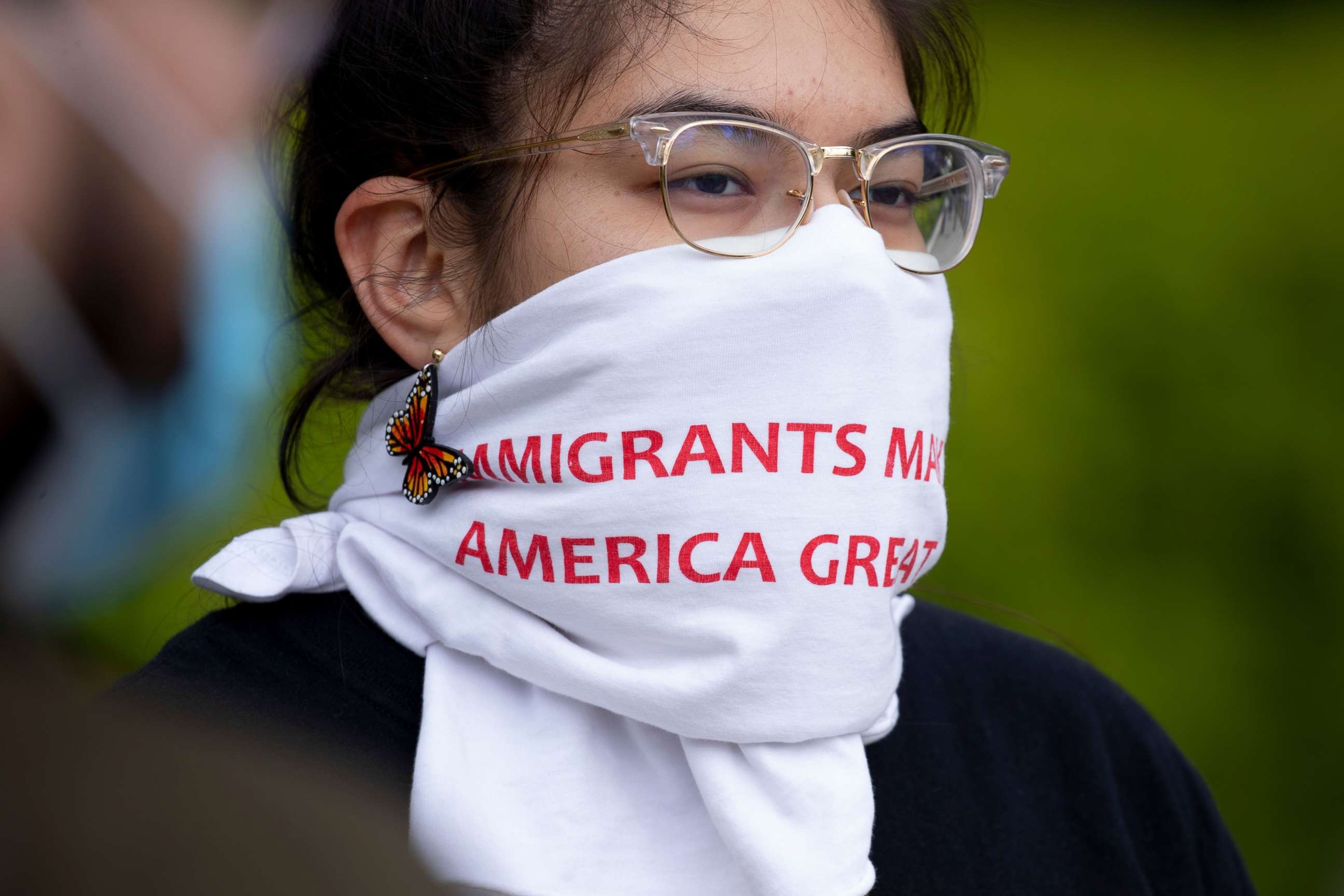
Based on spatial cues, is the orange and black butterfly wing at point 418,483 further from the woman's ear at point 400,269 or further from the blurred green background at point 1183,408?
the blurred green background at point 1183,408

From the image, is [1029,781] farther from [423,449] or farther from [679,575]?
[423,449]

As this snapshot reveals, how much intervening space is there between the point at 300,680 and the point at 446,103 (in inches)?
33.1

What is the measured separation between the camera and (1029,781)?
6.67 feet

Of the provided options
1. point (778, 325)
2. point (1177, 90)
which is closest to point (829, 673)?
point (778, 325)

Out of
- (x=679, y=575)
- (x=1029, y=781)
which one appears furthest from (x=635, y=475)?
(x=1029, y=781)

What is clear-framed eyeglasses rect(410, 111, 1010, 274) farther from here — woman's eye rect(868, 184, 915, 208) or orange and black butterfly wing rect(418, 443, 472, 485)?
orange and black butterfly wing rect(418, 443, 472, 485)

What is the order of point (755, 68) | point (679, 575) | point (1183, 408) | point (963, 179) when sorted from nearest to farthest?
point (679, 575) → point (755, 68) → point (963, 179) → point (1183, 408)

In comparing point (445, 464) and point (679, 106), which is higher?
point (679, 106)

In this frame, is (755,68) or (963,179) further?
(963,179)

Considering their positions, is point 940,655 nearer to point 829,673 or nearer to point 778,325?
point 829,673

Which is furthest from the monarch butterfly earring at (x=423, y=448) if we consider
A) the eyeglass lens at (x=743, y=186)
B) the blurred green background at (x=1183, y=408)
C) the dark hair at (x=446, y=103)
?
the blurred green background at (x=1183, y=408)

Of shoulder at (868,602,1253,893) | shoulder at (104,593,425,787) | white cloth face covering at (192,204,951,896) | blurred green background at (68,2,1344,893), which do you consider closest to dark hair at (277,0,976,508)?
white cloth face covering at (192,204,951,896)

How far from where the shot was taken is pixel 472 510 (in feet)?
5.63

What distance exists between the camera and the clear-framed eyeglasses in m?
1.68
